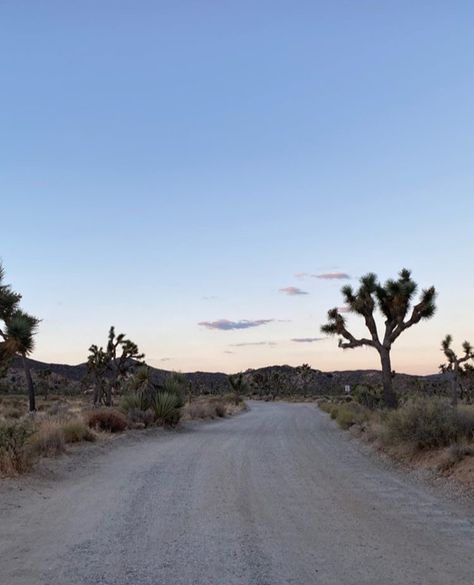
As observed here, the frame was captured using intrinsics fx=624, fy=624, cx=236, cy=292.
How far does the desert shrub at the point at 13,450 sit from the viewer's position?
12.0 metres

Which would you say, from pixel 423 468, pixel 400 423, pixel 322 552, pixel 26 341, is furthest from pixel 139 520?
pixel 26 341

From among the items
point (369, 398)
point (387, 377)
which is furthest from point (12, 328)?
point (369, 398)

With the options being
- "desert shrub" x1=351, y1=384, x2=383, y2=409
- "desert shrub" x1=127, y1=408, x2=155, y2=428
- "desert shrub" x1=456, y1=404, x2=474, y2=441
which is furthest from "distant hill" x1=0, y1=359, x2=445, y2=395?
"desert shrub" x1=456, y1=404, x2=474, y2=441

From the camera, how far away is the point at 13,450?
481 inches

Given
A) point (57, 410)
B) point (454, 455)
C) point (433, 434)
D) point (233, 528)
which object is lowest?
point (233, 528)

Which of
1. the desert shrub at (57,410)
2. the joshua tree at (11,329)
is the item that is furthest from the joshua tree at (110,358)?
the joshua tree at (11,329)

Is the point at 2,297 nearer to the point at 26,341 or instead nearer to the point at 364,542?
the point at 26,341

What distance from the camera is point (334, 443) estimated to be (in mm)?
20562

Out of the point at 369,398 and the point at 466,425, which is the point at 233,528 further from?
the point at 369,398

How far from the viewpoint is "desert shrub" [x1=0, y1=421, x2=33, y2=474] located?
11961 mm

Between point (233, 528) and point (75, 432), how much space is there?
37.8ft

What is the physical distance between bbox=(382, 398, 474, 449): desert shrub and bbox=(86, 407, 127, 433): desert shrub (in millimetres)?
11193

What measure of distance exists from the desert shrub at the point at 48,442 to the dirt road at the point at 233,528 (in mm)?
1449

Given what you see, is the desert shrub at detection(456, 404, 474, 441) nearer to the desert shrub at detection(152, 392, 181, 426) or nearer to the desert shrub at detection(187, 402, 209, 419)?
the desert shrub at detection(152, 392, 181, 426)
